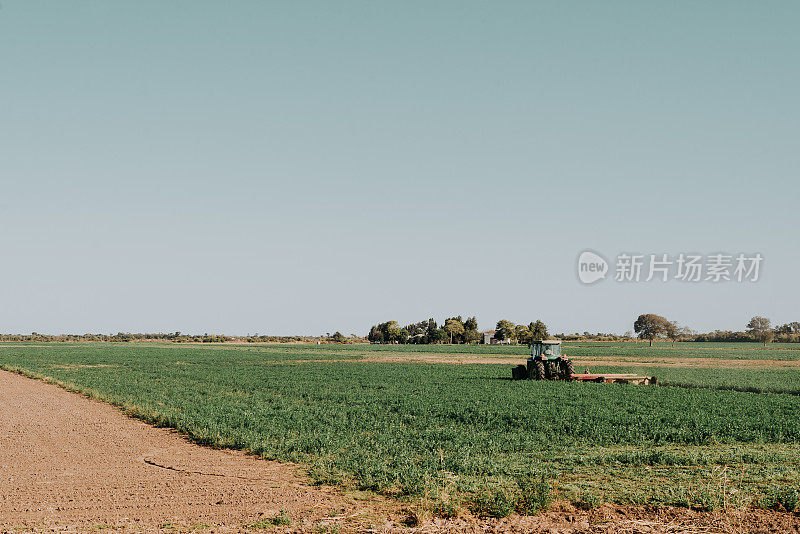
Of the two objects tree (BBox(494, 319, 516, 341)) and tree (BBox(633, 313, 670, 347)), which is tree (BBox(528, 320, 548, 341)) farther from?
tree (BBox(633, 313, 670, 347))

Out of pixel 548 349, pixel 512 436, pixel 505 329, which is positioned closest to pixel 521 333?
pixel 505 329

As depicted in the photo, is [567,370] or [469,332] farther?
[469,332]

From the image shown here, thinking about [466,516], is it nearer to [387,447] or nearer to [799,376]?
[387,447]

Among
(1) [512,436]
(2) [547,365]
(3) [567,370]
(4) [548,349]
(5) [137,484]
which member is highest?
(4) [548,349]

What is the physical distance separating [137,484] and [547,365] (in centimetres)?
3305

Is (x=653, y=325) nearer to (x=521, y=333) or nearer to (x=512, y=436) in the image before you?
(x=521, y=333)

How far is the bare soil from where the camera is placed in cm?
1066

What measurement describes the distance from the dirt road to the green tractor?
1062 inches

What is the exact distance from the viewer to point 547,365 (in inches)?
1698

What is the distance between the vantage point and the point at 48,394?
35938mm

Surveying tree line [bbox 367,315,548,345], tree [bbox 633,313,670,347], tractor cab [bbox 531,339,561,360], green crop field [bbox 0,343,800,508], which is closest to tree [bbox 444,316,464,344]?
tree line [bbox 367,315,548,345]

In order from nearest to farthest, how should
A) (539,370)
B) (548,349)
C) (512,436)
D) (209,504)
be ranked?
(209,504) < (512,436) < (539,370) < (548,349)

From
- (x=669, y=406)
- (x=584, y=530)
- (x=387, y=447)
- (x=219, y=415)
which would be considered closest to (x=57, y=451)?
(x=219, y=415)

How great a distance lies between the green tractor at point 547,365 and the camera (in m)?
42.5
